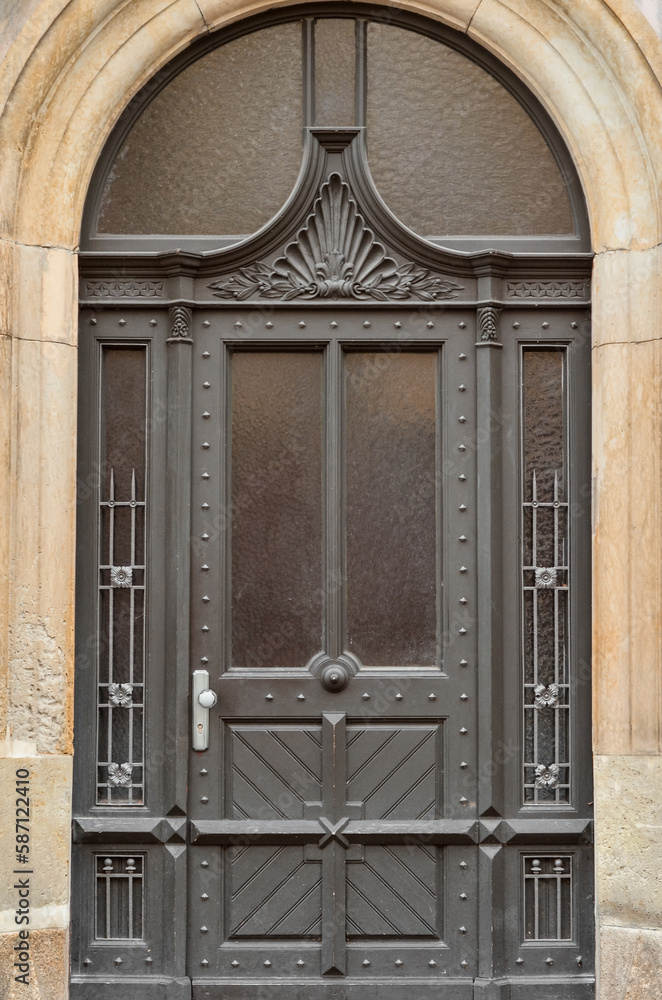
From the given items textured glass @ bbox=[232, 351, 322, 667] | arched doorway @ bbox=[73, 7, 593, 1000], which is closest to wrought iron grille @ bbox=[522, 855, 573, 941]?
arched doorway @ bbox=[73, 7, 593, 1000]

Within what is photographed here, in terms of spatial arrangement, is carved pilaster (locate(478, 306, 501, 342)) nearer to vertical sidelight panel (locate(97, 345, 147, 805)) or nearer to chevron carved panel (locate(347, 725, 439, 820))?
vertical sidelight panel (locate(97, 345, 147, 805))

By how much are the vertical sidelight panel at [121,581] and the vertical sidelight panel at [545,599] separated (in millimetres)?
1607

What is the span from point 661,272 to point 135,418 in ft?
7.26

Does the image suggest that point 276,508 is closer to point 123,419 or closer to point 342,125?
point 123,419

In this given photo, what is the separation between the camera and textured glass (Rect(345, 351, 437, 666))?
14.1 feet

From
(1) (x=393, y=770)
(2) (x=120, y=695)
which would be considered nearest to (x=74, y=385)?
(2) (x=120, y=695)

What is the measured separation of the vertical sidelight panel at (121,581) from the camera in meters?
4.27

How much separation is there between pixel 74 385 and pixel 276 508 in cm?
96

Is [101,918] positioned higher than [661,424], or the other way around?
[661,424]

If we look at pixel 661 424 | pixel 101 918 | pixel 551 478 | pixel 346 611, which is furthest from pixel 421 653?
pixel 101 918

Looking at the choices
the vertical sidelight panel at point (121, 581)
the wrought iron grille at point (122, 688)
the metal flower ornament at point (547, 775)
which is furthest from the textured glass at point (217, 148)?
the metal flower ornament at point (547, 775)

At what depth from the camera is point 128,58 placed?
4.20m

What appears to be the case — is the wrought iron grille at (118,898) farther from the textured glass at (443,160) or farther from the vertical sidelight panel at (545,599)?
the textured glass at (443,160)

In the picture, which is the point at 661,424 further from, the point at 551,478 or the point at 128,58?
the point at 128,58
